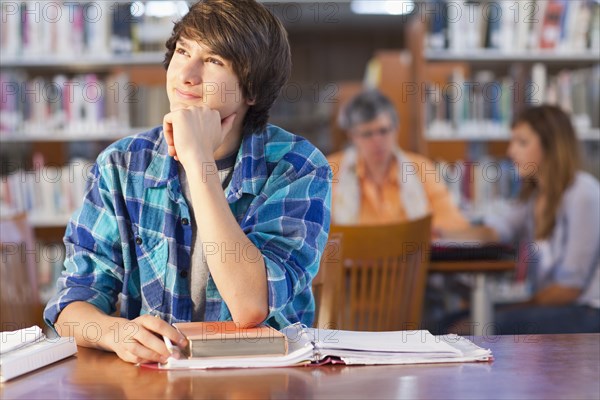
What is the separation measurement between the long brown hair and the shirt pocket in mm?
1996

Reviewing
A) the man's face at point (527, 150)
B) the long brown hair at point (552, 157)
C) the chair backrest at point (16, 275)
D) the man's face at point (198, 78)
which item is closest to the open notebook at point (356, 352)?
the man's face at point (198, 78)

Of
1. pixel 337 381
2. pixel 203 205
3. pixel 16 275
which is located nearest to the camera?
pixel 337 381

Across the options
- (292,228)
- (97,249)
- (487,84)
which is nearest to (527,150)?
(487,84)

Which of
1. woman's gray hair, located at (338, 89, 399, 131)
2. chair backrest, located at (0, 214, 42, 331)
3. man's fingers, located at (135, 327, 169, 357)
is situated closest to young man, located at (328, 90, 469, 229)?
woman's gray hair, located at (338, 89, 399, 131)

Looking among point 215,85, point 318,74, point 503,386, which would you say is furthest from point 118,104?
point 318,74

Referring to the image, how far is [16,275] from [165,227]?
2.43 ft

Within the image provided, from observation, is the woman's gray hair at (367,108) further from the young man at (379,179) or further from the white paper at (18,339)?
the white paper at (18,339)

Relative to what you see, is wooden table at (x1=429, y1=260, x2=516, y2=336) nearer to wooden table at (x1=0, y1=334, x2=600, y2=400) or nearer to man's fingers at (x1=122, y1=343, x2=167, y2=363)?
wooden table at (x1=0, y1=334, x2=600, y2=400)

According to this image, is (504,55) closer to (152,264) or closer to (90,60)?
(90,60)

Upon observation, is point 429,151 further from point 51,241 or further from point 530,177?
point 51,241

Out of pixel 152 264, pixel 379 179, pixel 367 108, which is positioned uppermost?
pixel 367 108

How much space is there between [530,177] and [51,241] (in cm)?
230

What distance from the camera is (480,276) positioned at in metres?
3.09

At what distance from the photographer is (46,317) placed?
1.32m
